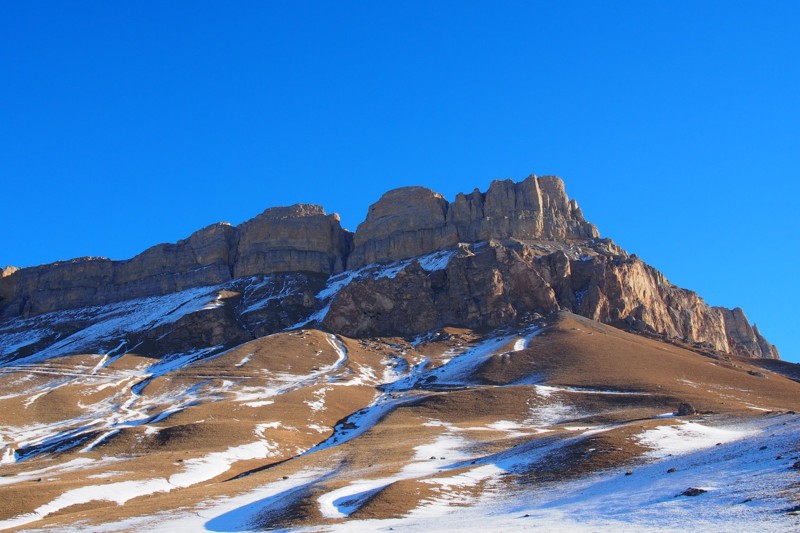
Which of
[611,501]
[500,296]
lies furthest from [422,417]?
[500,296]

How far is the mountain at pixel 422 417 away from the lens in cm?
4219

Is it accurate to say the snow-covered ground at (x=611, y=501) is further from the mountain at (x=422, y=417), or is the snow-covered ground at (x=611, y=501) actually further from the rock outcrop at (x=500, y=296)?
the rock outcrop at (x=500, y=296)

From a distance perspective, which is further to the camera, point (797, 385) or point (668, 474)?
point (797, 385)

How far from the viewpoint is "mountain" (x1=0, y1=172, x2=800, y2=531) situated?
138 feet

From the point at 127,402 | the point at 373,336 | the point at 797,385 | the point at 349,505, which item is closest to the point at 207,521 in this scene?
the point at 349,505

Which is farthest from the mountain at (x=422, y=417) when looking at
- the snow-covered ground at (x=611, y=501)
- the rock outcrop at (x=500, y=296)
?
the rock outcrop at (x=500, y=296)

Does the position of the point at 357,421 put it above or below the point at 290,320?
below

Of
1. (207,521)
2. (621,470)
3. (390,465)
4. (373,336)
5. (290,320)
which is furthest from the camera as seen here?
(290,320)

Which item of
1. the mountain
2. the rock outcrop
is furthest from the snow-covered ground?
the rock outcrop

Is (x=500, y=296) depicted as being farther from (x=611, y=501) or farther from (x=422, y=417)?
(x=611, y=501)

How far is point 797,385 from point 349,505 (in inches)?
4235

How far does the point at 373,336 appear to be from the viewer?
18088 centimetres

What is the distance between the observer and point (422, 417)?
103m

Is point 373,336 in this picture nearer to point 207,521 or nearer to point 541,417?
point 541,417
